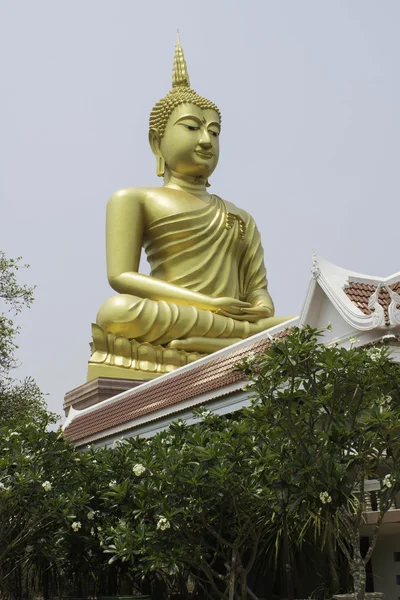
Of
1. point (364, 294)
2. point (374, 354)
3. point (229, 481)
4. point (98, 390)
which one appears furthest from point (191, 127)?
point (374, 354)

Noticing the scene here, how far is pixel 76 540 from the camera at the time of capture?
1220 centimetres

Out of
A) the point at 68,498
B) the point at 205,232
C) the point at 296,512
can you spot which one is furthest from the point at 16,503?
the point at 205,232

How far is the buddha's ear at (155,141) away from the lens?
22.1 m

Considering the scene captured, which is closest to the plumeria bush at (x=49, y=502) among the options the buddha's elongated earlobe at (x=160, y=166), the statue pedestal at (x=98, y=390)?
the statue pedestal at (x=98, y=390)

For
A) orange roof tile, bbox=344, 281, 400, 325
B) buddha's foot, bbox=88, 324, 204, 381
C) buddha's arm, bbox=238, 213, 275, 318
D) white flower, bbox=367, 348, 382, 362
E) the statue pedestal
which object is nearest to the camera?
white flower, bbox=367, 348, 382, 362

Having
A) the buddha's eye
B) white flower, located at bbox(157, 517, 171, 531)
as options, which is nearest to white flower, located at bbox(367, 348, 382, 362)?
white flower, located at bbox(157, 517, 171, 531)

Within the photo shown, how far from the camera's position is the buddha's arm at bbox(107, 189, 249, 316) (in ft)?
65.5

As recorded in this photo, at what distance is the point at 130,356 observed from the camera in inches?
770

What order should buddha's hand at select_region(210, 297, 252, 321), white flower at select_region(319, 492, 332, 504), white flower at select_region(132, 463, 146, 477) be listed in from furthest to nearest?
buddha's hand at select_region(210, 297, 252, 321), white flower at select_region(132, 463, 146, 477), white flower at select_region(319, 492, 332, 504)

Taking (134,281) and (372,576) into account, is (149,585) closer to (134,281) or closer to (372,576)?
(372,576)

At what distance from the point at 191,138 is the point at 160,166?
1175 mm

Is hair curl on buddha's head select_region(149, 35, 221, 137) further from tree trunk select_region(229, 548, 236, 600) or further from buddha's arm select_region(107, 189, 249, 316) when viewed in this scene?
tree trunk select_region(229, 548, 236, 600)

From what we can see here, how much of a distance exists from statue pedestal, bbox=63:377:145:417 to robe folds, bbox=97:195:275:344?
1248mm

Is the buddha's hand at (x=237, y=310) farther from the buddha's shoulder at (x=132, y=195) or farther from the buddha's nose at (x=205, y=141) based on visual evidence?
the buddha's nose at (x=205, y=141)
